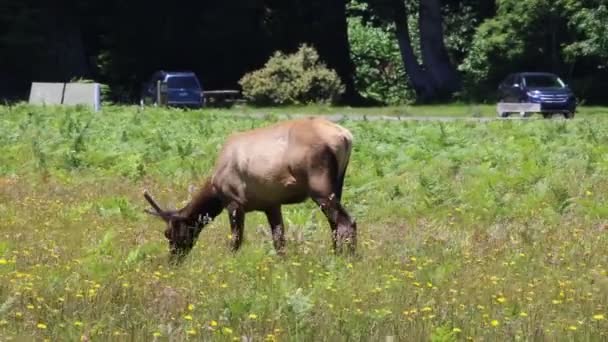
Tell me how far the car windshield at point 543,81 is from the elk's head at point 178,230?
34.7 m

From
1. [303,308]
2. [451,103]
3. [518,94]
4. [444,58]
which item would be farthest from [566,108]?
[303,308]

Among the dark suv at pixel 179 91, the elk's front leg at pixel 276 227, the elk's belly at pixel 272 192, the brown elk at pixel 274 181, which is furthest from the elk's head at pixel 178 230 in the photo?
the dark suv at pixel 179 91

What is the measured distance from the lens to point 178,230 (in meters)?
13.6

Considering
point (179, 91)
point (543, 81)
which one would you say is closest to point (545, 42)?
point (543, 81)

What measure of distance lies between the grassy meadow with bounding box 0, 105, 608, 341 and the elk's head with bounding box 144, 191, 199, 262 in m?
0.19

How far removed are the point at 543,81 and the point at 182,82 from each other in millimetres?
14225

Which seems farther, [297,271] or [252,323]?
[297,271]

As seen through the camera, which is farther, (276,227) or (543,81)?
(543,81)

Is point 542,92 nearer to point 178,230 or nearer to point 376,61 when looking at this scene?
point 376,61

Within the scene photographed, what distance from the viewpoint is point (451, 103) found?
56.4 metres

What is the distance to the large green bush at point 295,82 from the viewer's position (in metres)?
53.2

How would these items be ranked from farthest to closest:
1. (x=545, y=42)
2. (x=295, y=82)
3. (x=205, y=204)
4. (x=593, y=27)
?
(x=545, y=42) → (x=295, y=82) → (x=593, y=27) → (x=205, y=204)

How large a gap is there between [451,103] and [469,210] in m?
39.4

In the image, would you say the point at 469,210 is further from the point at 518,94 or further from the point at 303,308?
the point at 518,94
